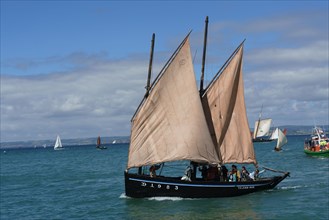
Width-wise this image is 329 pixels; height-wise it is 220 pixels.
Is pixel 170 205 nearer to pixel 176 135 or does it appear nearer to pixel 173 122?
pixel 176 135

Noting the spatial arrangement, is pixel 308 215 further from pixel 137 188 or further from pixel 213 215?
pixel 137 188

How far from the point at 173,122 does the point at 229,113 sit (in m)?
5.28

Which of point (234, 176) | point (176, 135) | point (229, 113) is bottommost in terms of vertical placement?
point (234, 176)

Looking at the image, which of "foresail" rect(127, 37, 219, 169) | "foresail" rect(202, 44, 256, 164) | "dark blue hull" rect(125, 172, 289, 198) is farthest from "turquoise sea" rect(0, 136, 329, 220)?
"foresail" rect(202, 44, 256, 164)

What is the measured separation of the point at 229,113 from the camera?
4784 centimetres

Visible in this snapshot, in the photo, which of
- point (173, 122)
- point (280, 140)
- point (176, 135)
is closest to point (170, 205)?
point (176, 135)

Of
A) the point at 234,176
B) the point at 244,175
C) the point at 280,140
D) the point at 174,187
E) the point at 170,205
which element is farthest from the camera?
the point at 280,140

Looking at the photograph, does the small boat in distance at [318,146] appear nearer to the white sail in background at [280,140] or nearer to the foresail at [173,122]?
the white sail in background at [280,140]

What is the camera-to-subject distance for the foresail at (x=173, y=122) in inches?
1780

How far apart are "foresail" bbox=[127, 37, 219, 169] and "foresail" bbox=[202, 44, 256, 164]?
198 centimetres

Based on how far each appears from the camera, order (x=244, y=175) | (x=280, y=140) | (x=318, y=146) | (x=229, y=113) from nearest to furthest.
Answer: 1. (x=229, y=113)
2. (x=244, y=175)
3. (x=318, y=146)
4. (x=280, y=140)

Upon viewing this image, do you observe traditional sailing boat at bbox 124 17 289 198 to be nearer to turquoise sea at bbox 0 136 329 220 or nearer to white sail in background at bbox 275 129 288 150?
turquoise sea at bbox 0 136 329 220

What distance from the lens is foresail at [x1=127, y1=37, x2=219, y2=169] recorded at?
45.2 meters

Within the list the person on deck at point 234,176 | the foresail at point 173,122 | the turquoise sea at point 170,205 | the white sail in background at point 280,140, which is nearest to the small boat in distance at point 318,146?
the white sail in background at point 280,140
